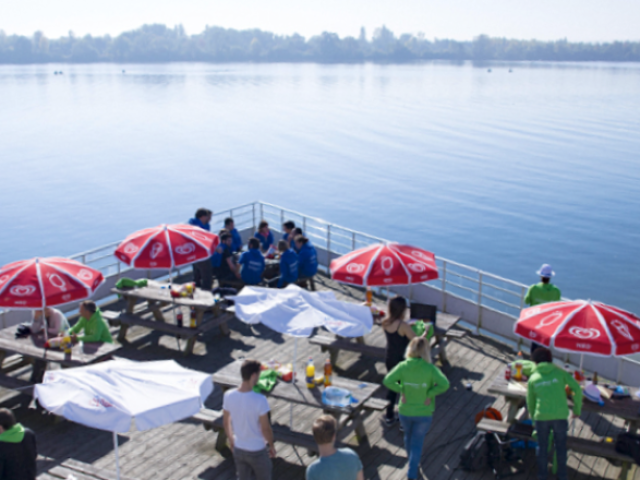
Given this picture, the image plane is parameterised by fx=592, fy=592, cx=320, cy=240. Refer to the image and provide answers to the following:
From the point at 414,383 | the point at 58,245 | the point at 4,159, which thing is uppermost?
the point at 414,383

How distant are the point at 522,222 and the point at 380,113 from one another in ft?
149

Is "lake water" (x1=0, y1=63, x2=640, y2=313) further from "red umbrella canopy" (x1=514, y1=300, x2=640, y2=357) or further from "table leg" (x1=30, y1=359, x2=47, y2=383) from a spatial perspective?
"table leg" (x1=30, y1=359, x2=47, y2=383)

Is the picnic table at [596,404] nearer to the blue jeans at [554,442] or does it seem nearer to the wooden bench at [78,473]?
the blue jeans at [554,442]

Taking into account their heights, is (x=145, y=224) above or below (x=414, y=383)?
below

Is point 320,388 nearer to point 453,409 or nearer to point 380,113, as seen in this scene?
point 453,409

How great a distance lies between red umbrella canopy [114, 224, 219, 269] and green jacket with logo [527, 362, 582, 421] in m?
6.06

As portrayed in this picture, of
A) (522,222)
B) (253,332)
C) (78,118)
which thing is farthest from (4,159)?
(253,332)

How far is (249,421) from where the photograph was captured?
18.2 ft

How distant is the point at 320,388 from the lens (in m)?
7.68

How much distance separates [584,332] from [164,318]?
8139 millimetres

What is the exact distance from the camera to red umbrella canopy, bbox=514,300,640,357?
22.7 ft

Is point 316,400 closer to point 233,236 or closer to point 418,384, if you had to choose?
point 418,384

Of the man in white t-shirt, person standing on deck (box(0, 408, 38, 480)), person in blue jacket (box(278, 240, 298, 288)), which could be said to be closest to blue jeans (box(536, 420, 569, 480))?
the man in white t-shirt

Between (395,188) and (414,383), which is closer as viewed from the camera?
(414,383)
